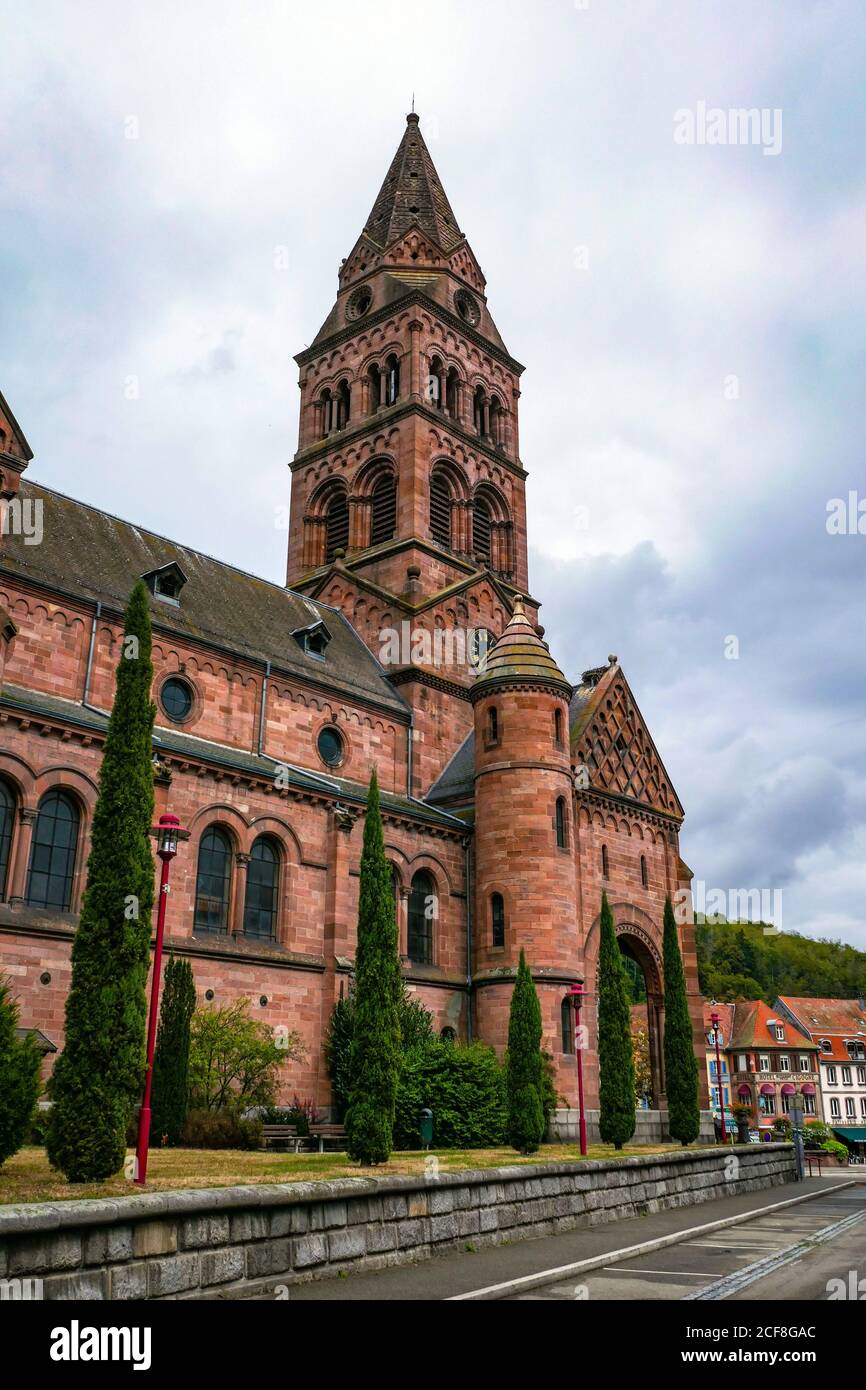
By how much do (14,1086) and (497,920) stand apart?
23.1 metres

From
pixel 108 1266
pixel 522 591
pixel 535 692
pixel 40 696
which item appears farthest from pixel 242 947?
pixel 522 591

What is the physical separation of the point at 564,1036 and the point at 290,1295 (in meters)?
23.0

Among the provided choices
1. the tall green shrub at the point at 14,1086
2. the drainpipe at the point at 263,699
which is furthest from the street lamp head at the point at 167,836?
the drainpipe at the point at 263,699

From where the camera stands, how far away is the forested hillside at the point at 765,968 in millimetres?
136750

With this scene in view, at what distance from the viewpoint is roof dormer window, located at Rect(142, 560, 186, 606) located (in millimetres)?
33156

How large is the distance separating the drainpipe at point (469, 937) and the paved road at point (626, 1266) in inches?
568

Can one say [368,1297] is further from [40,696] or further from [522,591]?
[522,591]

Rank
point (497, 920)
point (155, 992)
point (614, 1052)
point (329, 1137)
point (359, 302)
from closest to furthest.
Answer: point (155, 992), point (329, 1137), point (614, 1052), point (497, 920), point (359, 302)

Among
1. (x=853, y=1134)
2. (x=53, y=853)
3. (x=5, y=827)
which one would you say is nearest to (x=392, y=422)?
(x=53, y=853)

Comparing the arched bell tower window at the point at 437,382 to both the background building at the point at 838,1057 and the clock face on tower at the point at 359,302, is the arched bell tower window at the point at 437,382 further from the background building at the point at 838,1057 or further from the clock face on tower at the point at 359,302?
the background building at the point at 838,1057

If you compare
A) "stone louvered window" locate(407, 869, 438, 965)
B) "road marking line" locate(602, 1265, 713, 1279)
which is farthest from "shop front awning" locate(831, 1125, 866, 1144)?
"road marking line" locate(602, 1265, 713, 1279)

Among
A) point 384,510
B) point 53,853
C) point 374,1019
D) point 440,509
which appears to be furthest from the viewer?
point 440,509

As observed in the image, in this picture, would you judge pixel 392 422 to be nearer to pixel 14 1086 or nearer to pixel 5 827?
pixel 5 827

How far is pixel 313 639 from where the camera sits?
3875cm
